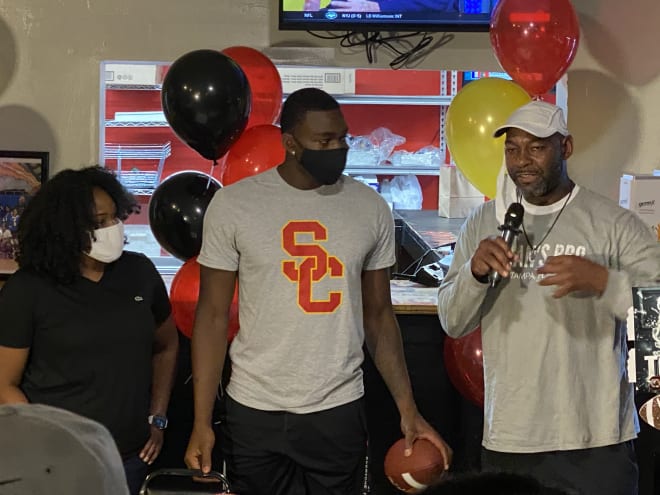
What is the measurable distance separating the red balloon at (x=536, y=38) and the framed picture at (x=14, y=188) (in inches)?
77.1

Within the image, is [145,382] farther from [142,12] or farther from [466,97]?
[142,12]

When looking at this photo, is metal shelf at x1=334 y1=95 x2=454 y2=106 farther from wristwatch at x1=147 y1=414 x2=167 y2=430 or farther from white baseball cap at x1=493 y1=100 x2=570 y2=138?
white baseball cap at x1=493 y1=100 x2=570 y2=138

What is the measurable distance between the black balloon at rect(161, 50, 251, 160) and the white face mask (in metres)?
0.58

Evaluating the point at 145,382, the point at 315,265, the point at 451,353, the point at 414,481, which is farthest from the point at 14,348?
the point at 451,353

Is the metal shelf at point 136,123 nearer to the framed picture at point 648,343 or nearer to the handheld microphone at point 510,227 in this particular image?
the handheld microphone at point 510,227

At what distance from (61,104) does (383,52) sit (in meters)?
1.44

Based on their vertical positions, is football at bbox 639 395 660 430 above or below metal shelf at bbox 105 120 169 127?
below

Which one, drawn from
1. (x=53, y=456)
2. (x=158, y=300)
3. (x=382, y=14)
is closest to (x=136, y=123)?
(x=382, y=14)

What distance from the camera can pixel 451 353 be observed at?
3225 millimetres

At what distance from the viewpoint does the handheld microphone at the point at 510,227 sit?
2248 mm

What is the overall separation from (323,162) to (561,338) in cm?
77

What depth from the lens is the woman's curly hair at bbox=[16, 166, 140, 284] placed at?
102 inches

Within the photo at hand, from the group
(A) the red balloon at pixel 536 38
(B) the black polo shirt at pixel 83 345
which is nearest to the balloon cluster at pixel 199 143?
(B) the black polo shirt at pixel 83 345

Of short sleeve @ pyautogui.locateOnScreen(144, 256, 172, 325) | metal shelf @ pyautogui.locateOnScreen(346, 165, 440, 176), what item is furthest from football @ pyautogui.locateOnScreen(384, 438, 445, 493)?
metal shelf @ pyautogui.locateOnScreen(346, 165, 440, 176)
